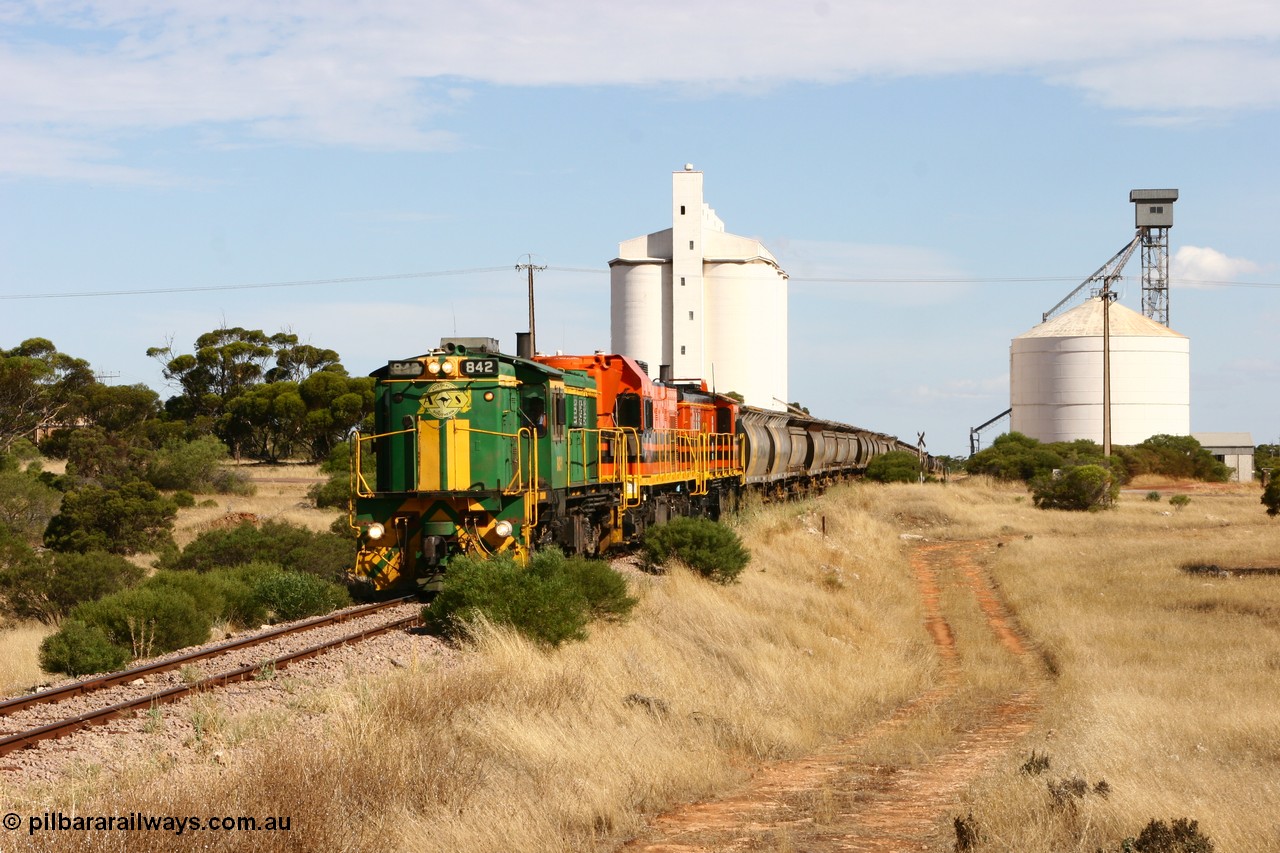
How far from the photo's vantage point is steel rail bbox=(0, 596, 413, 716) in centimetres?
1144

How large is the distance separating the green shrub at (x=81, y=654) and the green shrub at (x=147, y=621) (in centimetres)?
52

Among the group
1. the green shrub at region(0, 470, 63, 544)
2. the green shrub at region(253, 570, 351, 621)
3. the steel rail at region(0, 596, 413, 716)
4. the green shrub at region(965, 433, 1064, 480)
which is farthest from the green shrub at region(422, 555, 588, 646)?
the green shrub at region(965, 433, 1064, 480)

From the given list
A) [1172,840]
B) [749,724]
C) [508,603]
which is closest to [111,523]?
[508,603]

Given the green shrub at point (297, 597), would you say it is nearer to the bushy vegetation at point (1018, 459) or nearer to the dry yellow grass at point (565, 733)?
the dry yellow grass at point (565, 733)

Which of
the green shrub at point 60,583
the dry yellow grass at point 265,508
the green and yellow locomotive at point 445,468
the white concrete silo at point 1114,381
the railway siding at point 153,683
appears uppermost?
the white concrete silo at point 1114,381

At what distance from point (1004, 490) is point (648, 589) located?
47.6 meters

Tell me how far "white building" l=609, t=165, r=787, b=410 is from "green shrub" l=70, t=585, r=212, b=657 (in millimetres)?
73178

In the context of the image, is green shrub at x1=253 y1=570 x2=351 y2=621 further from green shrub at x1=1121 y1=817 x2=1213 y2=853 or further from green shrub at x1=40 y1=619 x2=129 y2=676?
green shrub at x1=1121 y1=817 x2=1213 y2=853

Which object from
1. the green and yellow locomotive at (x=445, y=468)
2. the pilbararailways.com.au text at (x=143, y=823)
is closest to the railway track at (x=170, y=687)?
the green and yellow locomotive at (x=445, y=468)

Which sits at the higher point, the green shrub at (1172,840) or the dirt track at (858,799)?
the green shrub at (1172,840)

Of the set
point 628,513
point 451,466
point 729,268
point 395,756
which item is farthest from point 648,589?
point 729,268

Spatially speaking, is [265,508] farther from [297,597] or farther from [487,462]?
[487,462]

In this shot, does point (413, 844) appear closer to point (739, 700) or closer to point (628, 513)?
point (739, 700)

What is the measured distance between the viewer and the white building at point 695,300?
89812 millimetres
